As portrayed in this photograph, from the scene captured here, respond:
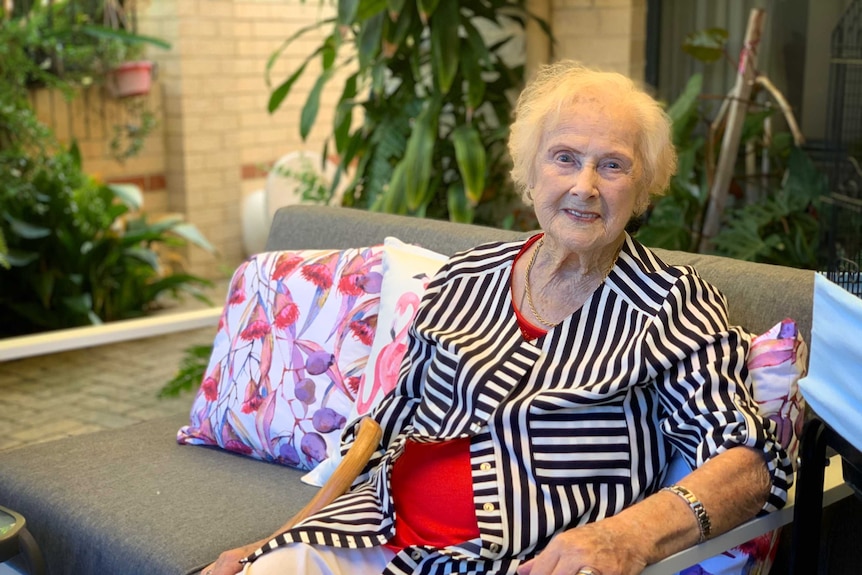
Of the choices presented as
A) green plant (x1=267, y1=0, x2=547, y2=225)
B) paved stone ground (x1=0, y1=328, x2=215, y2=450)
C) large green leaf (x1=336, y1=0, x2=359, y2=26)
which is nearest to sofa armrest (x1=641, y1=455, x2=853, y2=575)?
green plant (x1=267, y1=0, x2=547, y2=225)

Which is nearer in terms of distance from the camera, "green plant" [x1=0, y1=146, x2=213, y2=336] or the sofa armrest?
the sofa armrest

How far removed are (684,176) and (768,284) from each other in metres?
1.68

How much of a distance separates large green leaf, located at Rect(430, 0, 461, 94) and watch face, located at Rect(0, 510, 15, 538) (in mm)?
2020

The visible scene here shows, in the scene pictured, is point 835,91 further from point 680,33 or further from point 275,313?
point 275,313

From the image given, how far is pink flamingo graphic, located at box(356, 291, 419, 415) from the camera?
6.63 feet

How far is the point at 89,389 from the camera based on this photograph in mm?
4379

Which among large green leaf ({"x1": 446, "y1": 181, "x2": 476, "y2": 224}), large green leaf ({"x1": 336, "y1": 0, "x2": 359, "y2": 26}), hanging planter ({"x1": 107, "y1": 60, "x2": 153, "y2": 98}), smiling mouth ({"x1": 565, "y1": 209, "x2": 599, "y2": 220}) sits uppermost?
large green leaf ({"x1": 336, "y1": 0, "x2": 359, "y2": 26})

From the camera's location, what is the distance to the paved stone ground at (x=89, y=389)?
393 cm

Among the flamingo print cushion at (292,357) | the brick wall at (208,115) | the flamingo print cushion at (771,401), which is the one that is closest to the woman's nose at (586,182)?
the flamingo print cushion at (771,401)

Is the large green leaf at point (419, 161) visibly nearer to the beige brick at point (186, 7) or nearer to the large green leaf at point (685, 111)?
the large green leaf at point (685, 111)

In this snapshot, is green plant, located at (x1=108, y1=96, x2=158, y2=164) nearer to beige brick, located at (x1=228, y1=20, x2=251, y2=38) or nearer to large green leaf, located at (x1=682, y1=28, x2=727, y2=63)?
beige brick, located at (x1=228, y1=20, x2=251, y2=38)

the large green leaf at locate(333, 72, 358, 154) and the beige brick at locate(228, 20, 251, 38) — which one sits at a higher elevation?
the beige brick at locate(228, 20, 251, 38)

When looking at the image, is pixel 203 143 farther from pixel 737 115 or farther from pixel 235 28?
pixel 737 115

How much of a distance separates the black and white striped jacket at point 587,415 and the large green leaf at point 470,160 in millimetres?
1680
